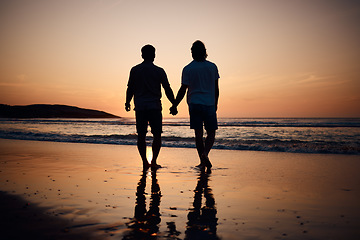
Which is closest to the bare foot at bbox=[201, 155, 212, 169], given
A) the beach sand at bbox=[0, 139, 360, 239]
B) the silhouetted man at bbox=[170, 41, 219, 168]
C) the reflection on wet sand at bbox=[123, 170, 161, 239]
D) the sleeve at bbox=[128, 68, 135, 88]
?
the silhouetted man at bbox=[170, 41, 219, 168]

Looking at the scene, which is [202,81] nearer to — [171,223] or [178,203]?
[178,203]

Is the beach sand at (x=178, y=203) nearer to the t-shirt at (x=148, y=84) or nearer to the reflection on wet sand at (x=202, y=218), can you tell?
the reflection on wet sand at (x=202, y=218)

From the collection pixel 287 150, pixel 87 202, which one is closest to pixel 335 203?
pixel 87 202

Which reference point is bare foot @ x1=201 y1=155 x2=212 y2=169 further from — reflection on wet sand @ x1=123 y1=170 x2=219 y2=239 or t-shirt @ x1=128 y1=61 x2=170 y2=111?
reflection on wet sand @ x1=123 y1=170 x2=219 y2=239

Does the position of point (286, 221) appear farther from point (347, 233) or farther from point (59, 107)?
point (59, 107)

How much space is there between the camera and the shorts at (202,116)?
4.99 meters

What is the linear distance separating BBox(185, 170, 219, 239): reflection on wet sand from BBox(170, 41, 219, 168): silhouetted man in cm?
164

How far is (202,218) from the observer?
7.90 ft

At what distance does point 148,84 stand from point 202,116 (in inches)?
43.8

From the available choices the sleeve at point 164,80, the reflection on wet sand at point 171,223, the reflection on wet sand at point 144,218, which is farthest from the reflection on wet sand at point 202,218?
the sleeve at point 164,80

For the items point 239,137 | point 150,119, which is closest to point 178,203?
point 150,119

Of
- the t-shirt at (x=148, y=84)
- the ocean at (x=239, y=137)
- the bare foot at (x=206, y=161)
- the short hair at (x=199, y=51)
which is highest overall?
the short hair at (x=199, y=51)

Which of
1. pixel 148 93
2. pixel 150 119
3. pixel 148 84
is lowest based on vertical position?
pixel 150 119

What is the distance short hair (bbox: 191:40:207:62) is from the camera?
5.05 meters
